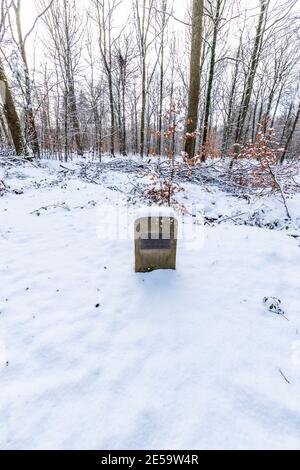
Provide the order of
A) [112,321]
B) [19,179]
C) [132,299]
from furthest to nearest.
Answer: [19,179]
[132,299]
[112,321]

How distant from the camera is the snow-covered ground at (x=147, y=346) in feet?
5.13

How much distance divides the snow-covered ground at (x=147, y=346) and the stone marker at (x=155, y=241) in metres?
0.16

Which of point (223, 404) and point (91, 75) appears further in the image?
point (91, 75)

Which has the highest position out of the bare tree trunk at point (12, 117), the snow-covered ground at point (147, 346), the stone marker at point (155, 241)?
the bare tree trunk at point (12, 117)

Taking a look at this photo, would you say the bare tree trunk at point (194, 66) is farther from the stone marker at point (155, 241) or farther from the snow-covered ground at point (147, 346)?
the snow-covered ground at point (147, 346)

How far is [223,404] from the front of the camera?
1680 millimetres

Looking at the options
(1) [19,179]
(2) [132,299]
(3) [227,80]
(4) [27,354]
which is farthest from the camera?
(3) [227,80]

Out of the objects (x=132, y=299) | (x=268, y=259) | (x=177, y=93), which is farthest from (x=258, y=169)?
(x=177, y=93)

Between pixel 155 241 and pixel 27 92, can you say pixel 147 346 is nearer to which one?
pixel 155 241

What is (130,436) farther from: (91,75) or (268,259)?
(91,75)

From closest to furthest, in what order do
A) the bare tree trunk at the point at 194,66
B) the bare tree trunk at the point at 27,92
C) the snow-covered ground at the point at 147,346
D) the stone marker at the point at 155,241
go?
the snow-covered ground at the point at 147,346, the stone marker at the point at 155,241, the bare tree trunk at the point at 194,66, the bare tree trunk at the point at 27,92

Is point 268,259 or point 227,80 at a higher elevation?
point 227,80

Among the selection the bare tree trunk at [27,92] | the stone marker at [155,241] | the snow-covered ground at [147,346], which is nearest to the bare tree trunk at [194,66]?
the stone marker at [155,241]
